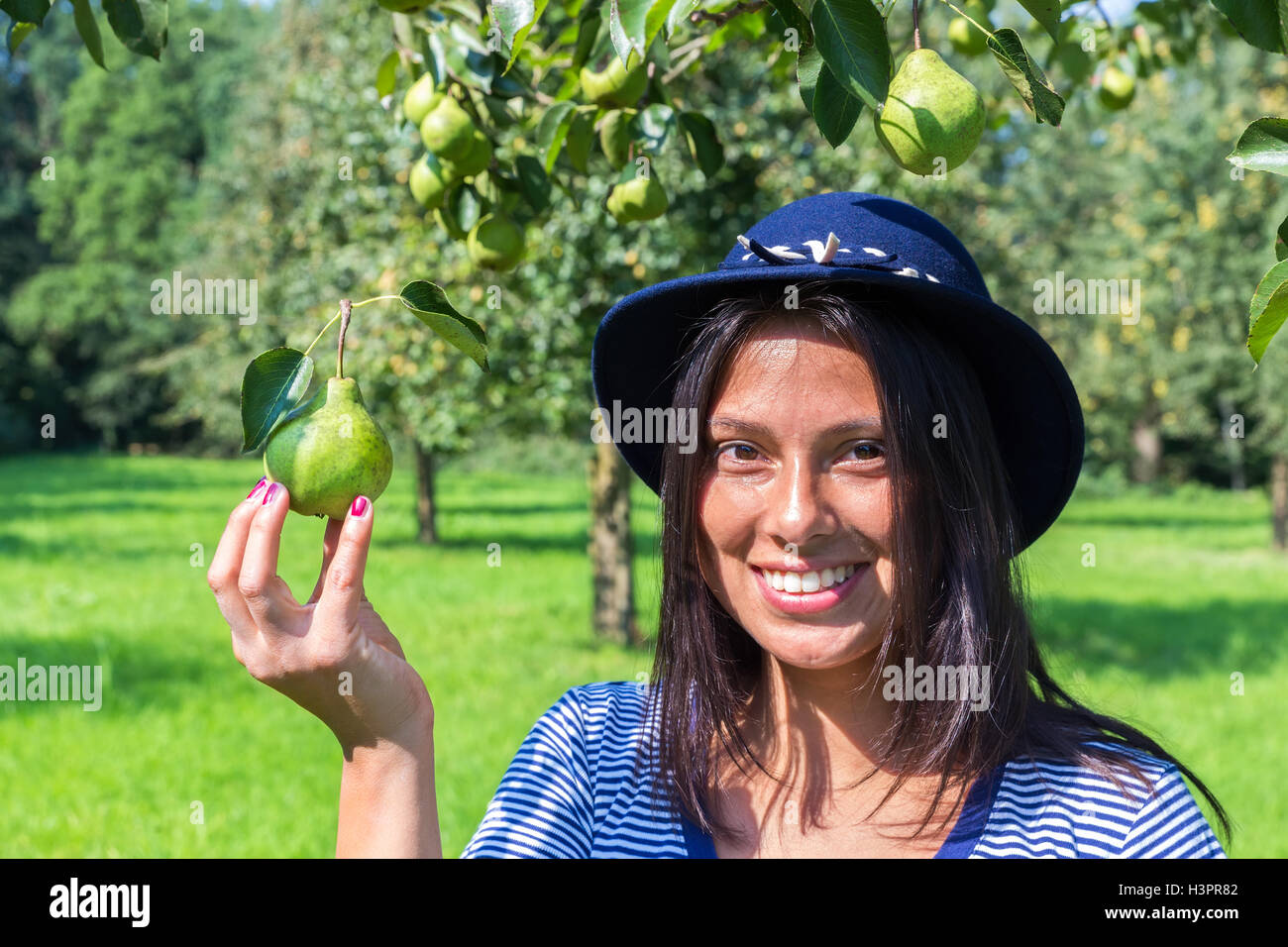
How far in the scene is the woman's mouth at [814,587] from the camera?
1.44 metres

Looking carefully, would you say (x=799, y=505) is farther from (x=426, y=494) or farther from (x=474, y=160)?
(x=426, y=494)

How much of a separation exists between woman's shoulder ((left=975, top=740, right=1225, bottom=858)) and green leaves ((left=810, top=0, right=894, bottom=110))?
897 mm

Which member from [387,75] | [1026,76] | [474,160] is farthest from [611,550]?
[1026,76]

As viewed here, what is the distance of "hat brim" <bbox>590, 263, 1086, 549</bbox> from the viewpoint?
147cm

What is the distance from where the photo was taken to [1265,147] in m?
1.15

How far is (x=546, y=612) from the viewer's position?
32.3ft

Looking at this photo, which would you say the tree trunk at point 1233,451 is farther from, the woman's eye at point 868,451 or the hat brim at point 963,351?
the woman's eye at point 868,451

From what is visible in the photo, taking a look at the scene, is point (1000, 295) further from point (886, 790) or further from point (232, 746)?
point (886, 790)

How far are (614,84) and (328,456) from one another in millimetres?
881

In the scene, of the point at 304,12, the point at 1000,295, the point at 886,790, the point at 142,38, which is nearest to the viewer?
the point at 886,790

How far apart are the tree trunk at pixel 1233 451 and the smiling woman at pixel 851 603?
19.9 metres

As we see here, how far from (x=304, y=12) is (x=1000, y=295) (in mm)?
13109
